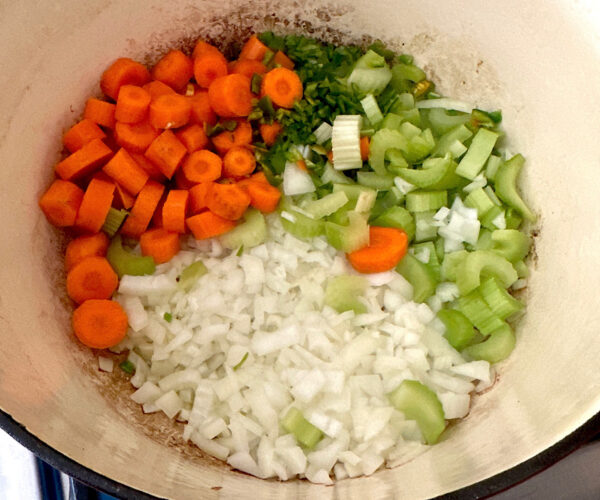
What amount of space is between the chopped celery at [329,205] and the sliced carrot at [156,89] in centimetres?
54

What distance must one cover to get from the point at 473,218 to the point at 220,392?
0.82 metres

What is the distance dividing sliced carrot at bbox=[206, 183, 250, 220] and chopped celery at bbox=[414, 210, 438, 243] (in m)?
0.48

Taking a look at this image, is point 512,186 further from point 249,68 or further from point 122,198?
point 122,198

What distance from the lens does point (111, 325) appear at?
1.64 metres

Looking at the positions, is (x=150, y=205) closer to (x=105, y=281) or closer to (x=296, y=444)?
(x=105, y=281)

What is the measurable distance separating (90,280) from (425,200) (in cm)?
93

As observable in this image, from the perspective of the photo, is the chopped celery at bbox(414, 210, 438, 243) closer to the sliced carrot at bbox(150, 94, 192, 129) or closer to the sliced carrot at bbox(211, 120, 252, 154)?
the sliced carrot at bbox(211, 120, 252, 154)

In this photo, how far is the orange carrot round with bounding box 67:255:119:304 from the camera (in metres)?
1.67

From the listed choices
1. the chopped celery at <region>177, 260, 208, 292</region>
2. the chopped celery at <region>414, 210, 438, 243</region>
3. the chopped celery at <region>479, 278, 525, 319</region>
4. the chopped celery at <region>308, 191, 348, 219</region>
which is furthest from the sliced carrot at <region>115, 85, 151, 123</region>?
the chopped celery at <region>479, 278, 525, 319</region>

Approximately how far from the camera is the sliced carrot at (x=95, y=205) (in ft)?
5.64

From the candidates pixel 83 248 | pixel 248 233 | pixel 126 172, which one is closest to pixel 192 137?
pixel 126 172

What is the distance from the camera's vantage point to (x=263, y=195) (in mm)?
1795

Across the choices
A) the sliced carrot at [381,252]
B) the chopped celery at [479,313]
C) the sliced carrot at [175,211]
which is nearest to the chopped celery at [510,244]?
the chopped celery at [479,313]

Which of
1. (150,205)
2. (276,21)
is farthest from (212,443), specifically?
(276,21)
